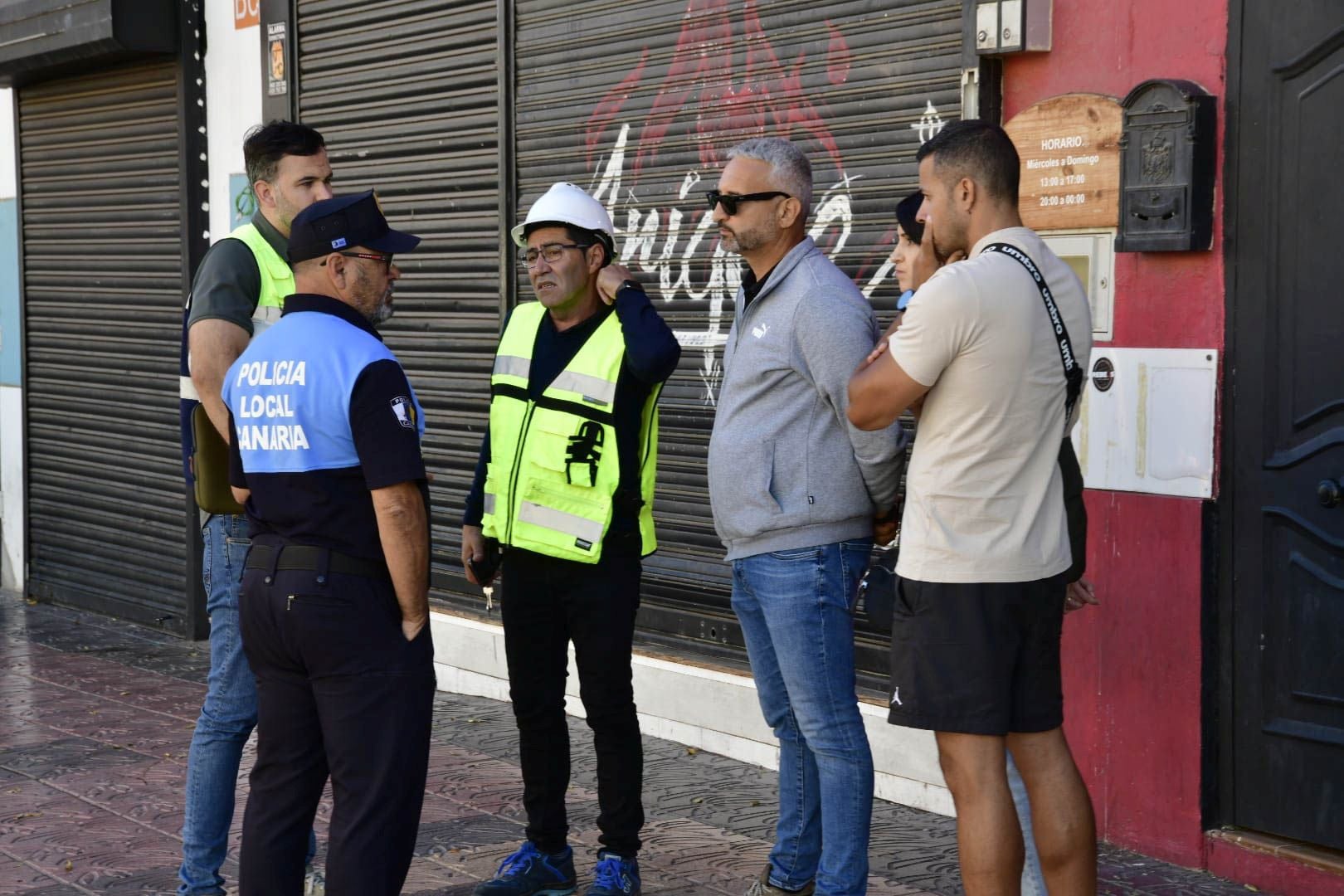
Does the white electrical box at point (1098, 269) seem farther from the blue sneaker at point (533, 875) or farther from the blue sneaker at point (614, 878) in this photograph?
the blue sneaker at point (533, 875)

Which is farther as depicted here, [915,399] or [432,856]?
[432,856]

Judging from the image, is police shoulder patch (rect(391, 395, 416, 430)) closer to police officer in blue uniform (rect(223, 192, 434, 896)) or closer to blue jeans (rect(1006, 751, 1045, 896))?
police officer in blue uniform (rect(223, 192, 434, 896))

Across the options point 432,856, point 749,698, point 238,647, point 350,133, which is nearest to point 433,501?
point 350,133

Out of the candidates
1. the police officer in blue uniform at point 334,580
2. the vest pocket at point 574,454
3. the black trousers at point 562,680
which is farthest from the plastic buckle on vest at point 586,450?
Result: the police officer in blue uniform at point 334,580

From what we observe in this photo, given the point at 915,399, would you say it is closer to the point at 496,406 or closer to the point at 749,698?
the point at 496,406

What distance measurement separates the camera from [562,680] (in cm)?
505

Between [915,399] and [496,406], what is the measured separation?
1.63 m

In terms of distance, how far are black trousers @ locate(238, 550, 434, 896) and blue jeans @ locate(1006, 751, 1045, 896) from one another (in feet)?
4.68

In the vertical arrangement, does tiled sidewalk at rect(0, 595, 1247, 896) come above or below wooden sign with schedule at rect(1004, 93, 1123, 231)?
below

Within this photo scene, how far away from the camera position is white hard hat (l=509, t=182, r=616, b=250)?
481 centimetres

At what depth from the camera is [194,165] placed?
385 inches

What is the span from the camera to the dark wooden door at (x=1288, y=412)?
4785mm

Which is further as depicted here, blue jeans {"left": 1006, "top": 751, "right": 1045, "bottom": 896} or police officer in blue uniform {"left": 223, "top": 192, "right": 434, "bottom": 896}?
blue jeans {"left": 1006, "top": 751, "right": 1045, "bottom": 896}

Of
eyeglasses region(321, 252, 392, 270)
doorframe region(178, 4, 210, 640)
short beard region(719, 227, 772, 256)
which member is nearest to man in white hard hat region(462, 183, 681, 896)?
short beard region(719, 227, 772, 256)
